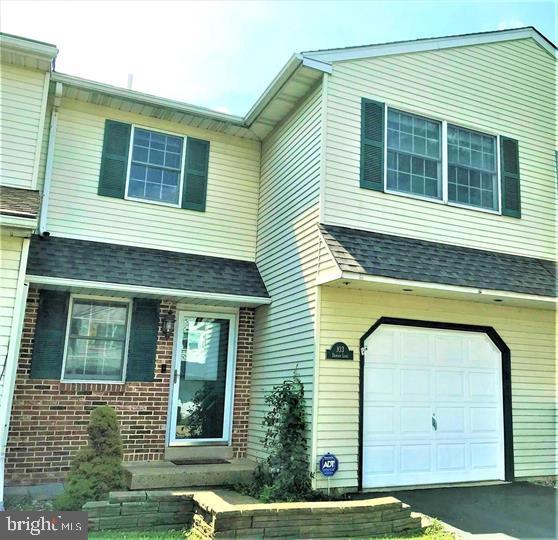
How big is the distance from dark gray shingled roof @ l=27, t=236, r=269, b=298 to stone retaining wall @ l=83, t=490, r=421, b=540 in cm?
322

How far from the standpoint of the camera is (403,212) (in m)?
7.97

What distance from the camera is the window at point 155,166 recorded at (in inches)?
346

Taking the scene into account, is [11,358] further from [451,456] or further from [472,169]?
[472,169]

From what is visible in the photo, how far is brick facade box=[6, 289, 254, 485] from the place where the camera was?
7.18 m

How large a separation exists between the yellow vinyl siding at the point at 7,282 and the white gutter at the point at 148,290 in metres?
0.49

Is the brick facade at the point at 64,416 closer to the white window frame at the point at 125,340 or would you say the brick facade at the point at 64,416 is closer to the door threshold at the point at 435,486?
the white window frame at the point at 125,340

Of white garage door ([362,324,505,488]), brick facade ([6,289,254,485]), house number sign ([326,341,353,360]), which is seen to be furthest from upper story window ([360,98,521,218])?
brick facade ([6,289,254,485])

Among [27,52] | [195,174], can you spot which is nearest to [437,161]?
[195,174]

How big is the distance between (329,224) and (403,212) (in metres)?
1.35

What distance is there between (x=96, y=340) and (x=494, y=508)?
580 cm

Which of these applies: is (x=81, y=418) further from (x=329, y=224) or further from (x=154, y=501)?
(x=329, y=224)

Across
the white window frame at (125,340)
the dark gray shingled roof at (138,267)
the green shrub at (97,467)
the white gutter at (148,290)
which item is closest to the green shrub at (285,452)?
the white gutter at (148,290)

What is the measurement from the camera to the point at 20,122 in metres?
7.69

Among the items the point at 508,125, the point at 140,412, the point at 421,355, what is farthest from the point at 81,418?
the point at 508,125
